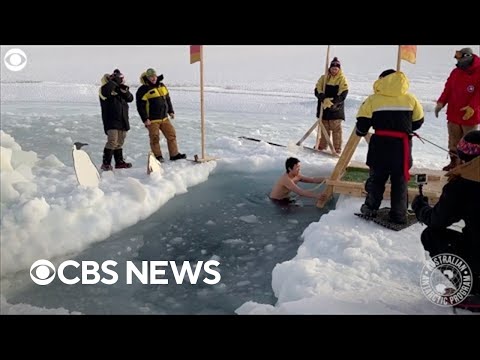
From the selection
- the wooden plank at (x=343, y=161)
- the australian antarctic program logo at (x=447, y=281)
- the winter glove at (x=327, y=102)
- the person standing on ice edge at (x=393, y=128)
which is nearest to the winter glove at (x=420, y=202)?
the australian antarctic program logo at (x=447, y=281)

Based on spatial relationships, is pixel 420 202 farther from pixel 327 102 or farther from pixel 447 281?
pixel 327 102

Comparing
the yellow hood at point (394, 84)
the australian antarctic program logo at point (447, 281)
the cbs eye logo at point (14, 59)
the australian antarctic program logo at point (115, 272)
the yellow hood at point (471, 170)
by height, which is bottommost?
the australian antarctic program logo at point (115, 272)

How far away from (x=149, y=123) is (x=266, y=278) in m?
3.26

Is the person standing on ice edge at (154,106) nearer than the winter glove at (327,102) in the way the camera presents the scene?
Yes

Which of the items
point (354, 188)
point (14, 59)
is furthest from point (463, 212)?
point (14, 59)

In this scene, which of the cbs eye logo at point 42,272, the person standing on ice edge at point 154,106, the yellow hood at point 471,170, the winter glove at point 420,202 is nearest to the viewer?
the yellow hood at point 471,170

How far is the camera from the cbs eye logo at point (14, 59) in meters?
3.51

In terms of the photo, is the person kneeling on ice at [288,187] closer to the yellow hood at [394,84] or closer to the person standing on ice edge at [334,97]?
the yellow hood at [394,84]

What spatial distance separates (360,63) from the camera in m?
23.2

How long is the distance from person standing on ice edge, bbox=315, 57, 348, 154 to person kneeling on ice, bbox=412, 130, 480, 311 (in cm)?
410

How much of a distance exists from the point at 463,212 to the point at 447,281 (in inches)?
20.6

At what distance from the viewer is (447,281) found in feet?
8.90

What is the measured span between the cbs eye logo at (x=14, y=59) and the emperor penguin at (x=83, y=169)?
3.88 ft

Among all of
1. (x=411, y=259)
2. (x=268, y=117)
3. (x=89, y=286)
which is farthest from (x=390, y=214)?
(x=268, y=117)
